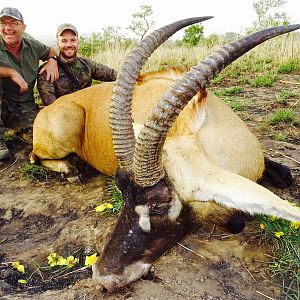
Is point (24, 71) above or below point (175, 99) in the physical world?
below

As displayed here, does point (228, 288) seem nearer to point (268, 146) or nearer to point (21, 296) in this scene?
point (21, 296)

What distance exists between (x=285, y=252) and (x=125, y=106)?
173 centimetres

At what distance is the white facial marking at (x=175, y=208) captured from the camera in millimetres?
3154

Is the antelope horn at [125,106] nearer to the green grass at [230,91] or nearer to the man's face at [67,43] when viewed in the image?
the man's face at [67,43]

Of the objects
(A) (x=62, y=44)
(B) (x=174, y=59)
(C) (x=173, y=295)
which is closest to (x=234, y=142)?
(C) (x=173, y=295)

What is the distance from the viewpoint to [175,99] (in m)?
2.87

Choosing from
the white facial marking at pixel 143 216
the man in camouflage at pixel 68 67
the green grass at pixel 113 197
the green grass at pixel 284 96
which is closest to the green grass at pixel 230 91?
the green grass at pixel 284 96

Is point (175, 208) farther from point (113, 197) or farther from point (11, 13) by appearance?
point (11, 13)

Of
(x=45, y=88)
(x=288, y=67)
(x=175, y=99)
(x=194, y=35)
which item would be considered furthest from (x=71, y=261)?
(x=194, y=35)

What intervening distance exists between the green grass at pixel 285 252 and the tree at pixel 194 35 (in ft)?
56.9

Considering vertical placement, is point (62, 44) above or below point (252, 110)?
above

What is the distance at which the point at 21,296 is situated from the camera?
328 cm

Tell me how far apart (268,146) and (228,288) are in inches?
123

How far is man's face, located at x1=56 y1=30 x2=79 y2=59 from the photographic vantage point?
6996 mm
